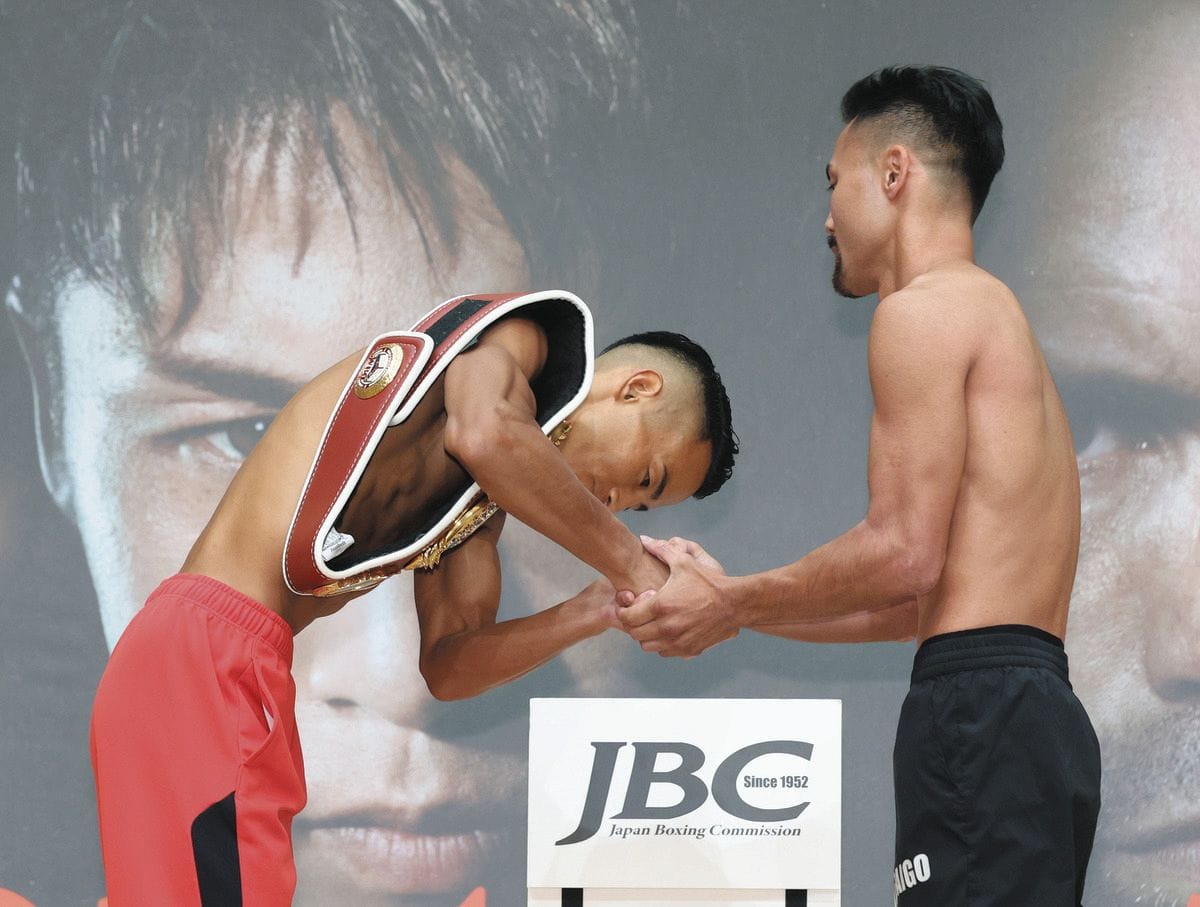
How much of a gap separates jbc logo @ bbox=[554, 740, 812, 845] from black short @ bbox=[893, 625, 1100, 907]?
129 centimetres

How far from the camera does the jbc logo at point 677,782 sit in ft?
10.7

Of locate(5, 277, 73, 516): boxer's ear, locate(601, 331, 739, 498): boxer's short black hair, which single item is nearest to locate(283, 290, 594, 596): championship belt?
locate(601, 331, 739, 498): boxer's short black hair

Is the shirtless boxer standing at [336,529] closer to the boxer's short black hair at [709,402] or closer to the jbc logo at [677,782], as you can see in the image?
the boxer's short black hair at [709,402]

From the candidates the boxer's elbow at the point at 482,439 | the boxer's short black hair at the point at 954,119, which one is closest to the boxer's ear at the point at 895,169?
the boxer's short black hair at the point at 954,119

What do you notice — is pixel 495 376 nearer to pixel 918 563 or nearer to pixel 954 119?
pixel 918 563

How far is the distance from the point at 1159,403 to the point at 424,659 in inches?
90.5

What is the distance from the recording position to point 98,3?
4.04 metres

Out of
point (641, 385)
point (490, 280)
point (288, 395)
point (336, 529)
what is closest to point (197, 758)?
point (336, 529)

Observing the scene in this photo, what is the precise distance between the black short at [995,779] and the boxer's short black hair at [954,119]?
Result: 0.83 metres

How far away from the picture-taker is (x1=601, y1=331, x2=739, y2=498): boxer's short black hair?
273cm

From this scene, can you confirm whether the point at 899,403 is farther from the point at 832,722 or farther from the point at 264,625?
the point at 832,722

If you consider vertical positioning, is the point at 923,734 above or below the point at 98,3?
below

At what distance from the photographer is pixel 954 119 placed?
2.31 meters

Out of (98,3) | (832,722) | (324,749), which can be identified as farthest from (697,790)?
(98,3)
